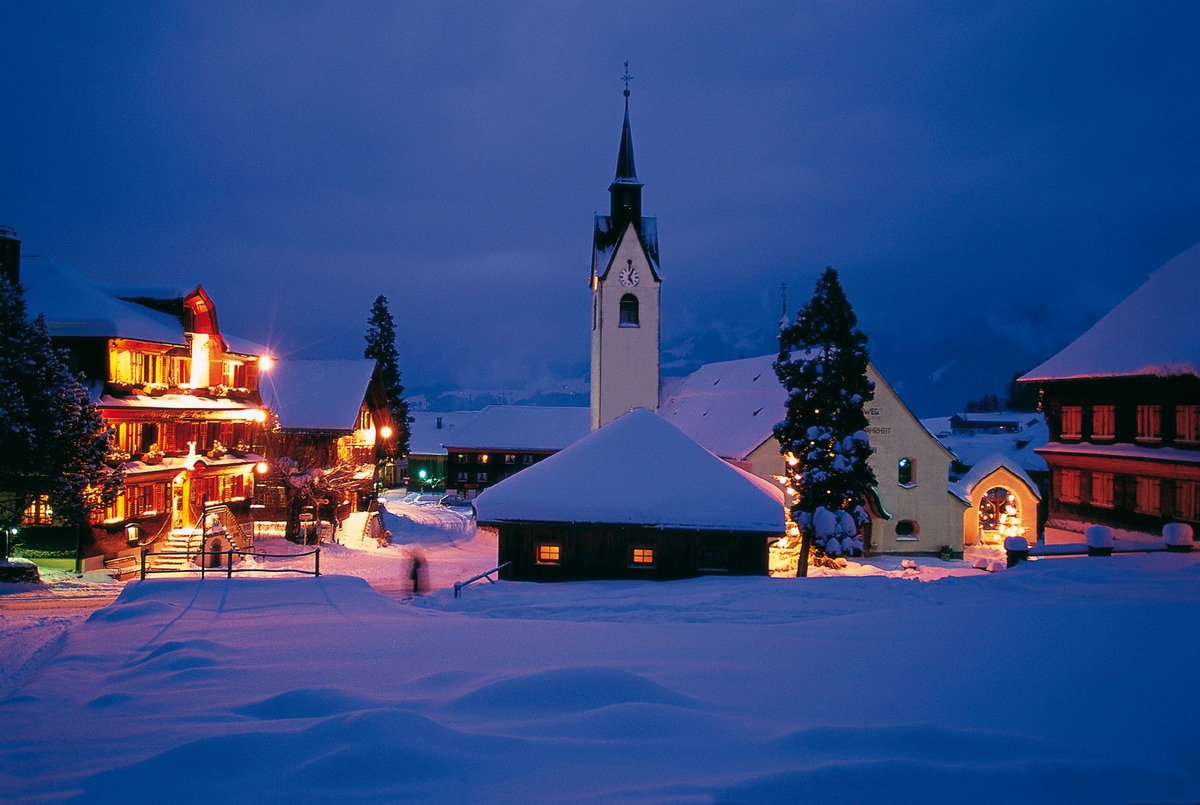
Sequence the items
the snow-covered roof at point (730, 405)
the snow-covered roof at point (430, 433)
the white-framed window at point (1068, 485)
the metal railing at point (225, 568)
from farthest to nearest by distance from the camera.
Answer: the snow-covered roof at point (430, 433) → the snow-covered roof at point (730, 405) → the white-framed window at point (1068, 485) → the metal railing at point (225, 568)

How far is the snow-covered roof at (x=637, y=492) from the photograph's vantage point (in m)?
23.0

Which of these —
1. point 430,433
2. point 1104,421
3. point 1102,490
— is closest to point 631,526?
point 1102,490

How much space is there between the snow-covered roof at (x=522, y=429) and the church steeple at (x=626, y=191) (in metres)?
24.6

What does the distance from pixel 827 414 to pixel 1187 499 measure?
1205cm

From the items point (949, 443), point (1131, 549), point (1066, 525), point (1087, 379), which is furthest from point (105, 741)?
point (949, 443)

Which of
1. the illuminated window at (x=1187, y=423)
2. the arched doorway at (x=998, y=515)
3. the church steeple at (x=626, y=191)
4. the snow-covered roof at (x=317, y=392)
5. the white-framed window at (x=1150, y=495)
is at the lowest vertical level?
the arched doorway at (x=998, y=515)

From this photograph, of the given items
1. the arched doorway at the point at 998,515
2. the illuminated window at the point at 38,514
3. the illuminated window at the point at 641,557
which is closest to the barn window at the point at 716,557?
the illuminated window at the point at 641,557

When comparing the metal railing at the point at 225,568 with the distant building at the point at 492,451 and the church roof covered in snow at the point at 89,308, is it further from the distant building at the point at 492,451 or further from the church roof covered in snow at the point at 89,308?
the distant building at the point at 492,451

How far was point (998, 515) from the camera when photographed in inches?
1624

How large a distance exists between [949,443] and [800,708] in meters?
54.1

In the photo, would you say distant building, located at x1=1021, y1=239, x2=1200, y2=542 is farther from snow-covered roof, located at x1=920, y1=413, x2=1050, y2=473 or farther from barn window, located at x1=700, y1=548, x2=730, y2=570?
barn window, located at x1=700, y1=548, x2=730, y2=570

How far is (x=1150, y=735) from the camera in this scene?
701 cm

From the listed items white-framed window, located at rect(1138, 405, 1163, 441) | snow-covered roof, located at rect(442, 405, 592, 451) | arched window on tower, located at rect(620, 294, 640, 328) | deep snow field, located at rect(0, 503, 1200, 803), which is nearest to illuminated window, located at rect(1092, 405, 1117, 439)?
white-framed window, located at rect(1138, 405, 1163, 441)

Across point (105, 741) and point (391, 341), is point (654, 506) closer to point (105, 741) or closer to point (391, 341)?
point (105, 741)
